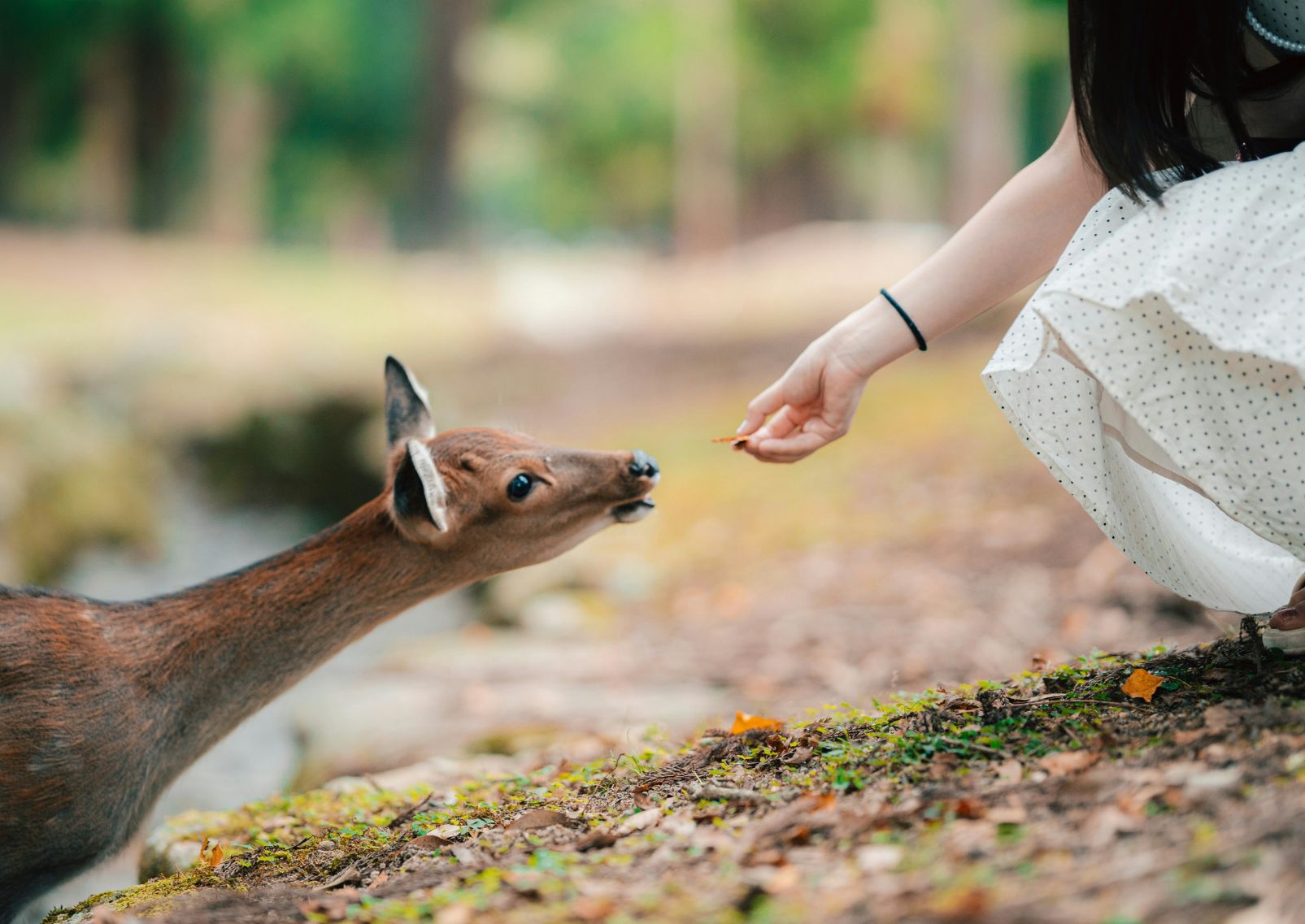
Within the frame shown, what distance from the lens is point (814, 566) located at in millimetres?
7227

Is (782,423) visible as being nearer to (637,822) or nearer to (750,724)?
(750,724)

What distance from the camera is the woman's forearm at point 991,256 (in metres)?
2.84

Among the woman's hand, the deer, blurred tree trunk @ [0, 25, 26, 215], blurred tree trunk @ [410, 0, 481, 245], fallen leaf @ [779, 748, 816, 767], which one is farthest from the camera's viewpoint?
blurred tree trunk @ [410, 0, 481, 245]

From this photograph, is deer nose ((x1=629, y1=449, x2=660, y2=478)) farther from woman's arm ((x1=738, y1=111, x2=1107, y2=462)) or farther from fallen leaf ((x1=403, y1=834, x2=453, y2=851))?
fallen leaf ((x1=403, y1=834, x2=453, y2=851))

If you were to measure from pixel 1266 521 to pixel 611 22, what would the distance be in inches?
982

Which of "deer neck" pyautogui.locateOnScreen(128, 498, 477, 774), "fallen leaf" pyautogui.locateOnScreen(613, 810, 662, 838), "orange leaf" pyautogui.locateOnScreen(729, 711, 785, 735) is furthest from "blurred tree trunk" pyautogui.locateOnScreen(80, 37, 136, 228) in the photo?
"fallen leaf" pyautogui.locateOnScreen(613, 810, 662, 838)

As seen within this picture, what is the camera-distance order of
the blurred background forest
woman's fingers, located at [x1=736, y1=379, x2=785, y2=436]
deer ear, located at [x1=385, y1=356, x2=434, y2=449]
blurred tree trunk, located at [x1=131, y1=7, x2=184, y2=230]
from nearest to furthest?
woman's fingers, located at [x1=736, y1=379, x2=785, y2=436] < deer ear, located at [x1=385, y1=356, x2=434, y2=449] < the blurred background forest < blurred tree trunk, located at [x1=131, y1=7, x2=184, y2=230]

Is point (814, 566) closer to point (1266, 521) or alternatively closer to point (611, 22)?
point (1266, 521)

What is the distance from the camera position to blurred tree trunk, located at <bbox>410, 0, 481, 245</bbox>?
24047mm

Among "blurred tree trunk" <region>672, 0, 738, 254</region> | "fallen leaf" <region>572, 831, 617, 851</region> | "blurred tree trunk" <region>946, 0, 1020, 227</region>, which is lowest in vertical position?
"fallen leaf" <region>572, 831, 617, 851</region>

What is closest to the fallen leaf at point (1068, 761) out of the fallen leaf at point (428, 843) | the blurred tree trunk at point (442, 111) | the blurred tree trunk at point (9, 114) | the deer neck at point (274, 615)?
the fallen leaf at point (428, 843)

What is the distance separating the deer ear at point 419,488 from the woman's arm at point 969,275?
99 centimetres

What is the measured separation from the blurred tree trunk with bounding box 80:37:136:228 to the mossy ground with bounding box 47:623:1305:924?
831 inches

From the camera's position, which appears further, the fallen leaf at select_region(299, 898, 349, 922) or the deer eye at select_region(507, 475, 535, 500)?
the deer eye at select_region(507, 475, 535, 500)
